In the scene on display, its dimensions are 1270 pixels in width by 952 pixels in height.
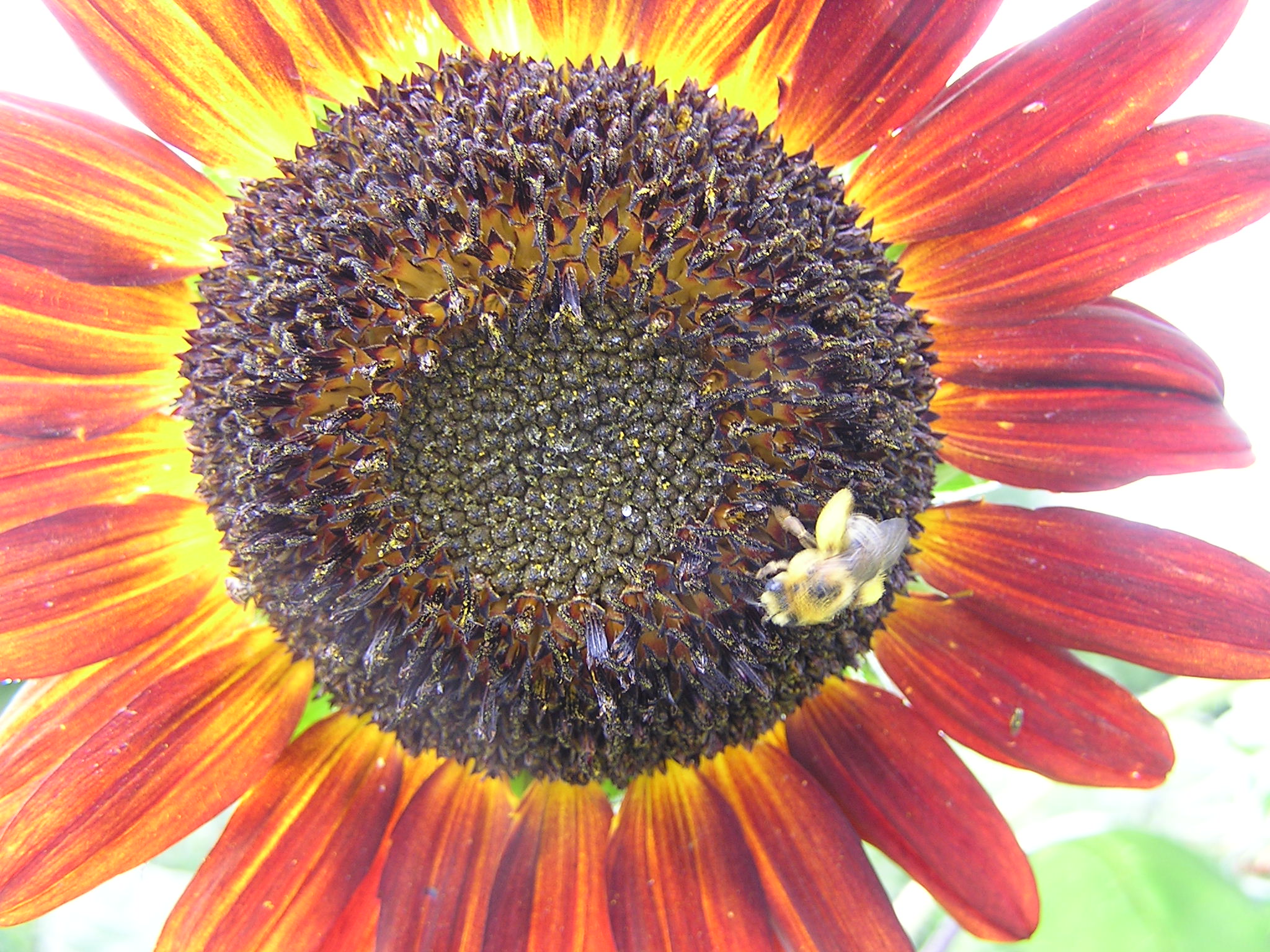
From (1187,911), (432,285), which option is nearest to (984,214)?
(432,285)

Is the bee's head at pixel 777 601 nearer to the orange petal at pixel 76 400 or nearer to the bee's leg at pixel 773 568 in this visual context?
the bee's leg at pixel 773 568

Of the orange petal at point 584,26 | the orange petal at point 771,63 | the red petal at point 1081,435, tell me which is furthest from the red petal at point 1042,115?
the orange petal at point 584,26

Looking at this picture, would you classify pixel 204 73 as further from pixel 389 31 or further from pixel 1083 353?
pixel 1083 353

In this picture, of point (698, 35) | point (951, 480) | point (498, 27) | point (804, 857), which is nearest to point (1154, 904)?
point (804, 857)

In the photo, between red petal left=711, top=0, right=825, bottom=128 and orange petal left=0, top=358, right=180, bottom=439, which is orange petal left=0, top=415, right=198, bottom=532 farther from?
red petal left=711, top=0, right=825, bottom=128

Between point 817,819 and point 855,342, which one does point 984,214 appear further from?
point 817,819
